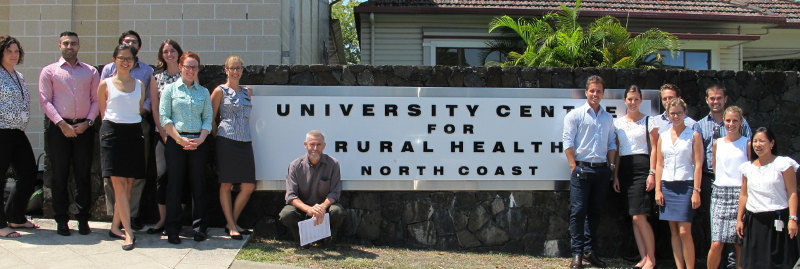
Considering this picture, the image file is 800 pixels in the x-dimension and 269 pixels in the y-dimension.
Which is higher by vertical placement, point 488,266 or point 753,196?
point 753,196

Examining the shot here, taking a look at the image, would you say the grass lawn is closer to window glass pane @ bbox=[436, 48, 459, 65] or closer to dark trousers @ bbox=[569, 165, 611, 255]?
dark trousers @ bbox=[569, 165, 611, 255]

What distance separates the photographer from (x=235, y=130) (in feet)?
18.3

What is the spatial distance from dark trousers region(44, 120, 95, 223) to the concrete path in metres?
0.25

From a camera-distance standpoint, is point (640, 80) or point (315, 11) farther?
point (315, 11)

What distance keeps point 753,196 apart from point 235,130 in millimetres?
4191

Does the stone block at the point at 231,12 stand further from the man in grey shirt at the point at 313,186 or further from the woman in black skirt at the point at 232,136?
the man in grey shirt at the point at 313,186

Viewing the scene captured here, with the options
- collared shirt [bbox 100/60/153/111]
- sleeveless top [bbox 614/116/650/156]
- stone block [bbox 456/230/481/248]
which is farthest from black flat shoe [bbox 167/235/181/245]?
sleeveless top [bbox 614/116/650/156]

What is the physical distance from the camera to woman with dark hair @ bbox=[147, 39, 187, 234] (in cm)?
549

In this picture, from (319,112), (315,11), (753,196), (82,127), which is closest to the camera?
(753,196)

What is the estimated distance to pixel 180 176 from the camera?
5.35m

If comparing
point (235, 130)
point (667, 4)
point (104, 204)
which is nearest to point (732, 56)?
point (667, 4)

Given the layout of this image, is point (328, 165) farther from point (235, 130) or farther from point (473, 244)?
point (473, 244)

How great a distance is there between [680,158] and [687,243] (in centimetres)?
73

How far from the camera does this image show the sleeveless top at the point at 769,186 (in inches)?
189
